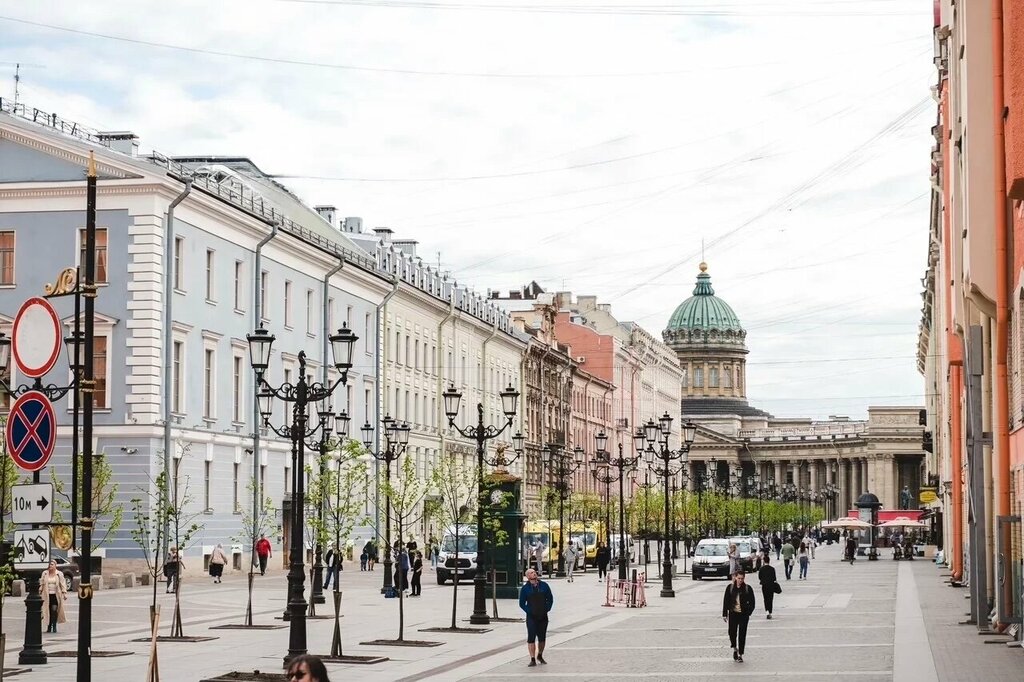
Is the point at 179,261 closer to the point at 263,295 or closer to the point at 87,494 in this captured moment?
the point at 263,295

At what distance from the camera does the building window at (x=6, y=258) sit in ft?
175

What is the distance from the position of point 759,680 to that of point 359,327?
5054 centimetres

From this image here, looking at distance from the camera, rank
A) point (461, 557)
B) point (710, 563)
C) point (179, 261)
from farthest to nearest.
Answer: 1. point (710, 563)
2. point (461, 557)
3. point (179, 261)

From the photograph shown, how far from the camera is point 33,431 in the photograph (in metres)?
14.8

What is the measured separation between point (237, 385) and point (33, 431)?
4435 cm

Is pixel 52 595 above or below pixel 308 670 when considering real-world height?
below

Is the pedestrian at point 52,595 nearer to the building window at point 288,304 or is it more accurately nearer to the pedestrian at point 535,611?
the pedestrian at point 535,611

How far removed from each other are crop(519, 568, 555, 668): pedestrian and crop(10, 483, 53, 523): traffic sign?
10.9 m

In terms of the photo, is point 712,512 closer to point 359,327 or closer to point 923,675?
point 359,327

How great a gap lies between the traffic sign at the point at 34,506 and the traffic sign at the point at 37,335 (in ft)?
3.70

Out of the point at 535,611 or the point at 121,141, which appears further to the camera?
the point at 121,141

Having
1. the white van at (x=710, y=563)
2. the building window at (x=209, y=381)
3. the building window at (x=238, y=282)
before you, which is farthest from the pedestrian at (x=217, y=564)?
the white van at (x=710, y=563)

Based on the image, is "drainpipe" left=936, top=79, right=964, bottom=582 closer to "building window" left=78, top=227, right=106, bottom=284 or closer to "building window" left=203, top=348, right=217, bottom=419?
"building window" left=203, top=348, right=217, bottom=419

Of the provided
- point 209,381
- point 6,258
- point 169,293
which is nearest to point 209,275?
point 209,381
